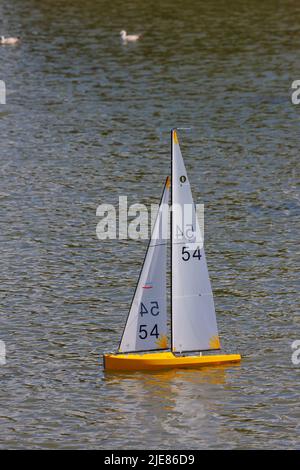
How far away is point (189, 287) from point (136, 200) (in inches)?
927

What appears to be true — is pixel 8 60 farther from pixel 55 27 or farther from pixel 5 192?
pixel 5 192

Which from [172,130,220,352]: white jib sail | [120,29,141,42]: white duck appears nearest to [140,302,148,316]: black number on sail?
[172,130,220,352]: white jib sail

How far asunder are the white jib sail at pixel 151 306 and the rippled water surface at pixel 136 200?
126 centimetres

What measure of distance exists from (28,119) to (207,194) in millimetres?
21243

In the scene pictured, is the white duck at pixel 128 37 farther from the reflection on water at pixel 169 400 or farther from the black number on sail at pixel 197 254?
the black number on sail at pixel 197 254

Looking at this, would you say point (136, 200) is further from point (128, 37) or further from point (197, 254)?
point (128, 37)

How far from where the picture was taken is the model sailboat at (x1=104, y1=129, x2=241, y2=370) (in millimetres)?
43875

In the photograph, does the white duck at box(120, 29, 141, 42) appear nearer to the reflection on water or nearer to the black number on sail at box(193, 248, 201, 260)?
the reflection on water

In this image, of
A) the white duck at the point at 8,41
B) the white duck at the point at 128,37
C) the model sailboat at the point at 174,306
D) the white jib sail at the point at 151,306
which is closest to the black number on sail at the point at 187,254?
the model sailboat at the point at 174,306

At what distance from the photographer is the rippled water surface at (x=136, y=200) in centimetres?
4316

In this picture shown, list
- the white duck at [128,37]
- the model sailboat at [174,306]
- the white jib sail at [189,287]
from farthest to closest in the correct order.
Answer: the white duck at [128,37], the model sailboat at [174,306], the white jib sail at [189,287]

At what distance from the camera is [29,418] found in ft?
140

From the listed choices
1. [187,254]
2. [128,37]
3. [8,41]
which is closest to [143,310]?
[187,254]

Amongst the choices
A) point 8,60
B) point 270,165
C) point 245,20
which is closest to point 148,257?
point 270,165
